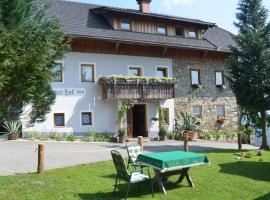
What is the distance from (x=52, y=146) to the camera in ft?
57.5

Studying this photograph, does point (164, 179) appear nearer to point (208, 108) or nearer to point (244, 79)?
point (244, 79)

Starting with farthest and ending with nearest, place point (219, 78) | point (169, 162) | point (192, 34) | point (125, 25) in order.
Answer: point (219, 78), point (192, 34), point (125, 25), point (169, 162)

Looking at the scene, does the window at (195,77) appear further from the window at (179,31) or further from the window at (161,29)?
Result: the window at (161,29)

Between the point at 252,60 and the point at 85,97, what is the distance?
965 centimetres

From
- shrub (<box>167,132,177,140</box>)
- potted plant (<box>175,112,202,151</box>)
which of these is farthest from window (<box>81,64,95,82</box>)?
potted plant (<box>175,112,202,151</box>)

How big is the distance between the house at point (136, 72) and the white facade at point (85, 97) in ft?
0.18

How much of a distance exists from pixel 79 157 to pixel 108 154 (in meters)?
1.44

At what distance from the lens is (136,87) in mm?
23125

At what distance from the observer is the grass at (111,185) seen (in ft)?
28.0

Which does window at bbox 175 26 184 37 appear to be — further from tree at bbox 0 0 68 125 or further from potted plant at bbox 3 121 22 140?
tree at bbox 0 0 68 125

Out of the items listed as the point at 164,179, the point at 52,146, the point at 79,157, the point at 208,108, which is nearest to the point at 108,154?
the point at 79,157

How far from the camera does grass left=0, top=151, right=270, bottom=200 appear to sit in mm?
8547

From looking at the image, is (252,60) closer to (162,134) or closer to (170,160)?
(162,134)

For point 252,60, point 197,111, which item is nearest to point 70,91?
point 197,111
